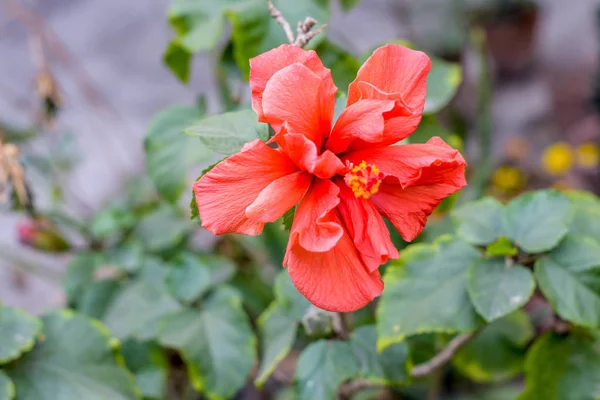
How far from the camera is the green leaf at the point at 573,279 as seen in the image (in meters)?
0.62

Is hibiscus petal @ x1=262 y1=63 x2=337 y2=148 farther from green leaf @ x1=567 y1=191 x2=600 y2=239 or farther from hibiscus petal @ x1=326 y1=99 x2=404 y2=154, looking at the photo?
green leaf @ x1=567 y1=191 x2=600 y2=239

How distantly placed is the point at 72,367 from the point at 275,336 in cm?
29

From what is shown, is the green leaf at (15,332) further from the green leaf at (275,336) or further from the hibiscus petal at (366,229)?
the hibiscus petal at (366,229)

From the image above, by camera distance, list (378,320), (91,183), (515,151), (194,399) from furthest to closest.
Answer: (91,183), (515,151), (194,399), (378,320)

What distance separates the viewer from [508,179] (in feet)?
5.41

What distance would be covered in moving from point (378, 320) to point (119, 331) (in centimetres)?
47

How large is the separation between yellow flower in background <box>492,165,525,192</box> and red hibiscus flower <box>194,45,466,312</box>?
4.11ft

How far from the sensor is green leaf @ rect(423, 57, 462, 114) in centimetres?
96

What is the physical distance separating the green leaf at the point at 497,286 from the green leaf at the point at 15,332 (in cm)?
56

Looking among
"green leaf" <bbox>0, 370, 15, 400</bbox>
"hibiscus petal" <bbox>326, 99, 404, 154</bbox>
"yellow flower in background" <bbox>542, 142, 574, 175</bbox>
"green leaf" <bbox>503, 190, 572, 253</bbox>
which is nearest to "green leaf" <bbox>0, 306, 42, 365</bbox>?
"green leaf" <bbox>0, 370, 15, 400</bbox>

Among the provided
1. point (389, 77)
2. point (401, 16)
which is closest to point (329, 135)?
point (389, 77)

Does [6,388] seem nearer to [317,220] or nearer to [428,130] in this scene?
[317,220]

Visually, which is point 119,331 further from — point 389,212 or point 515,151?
point 515,151

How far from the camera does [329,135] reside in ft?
→ 1.65
